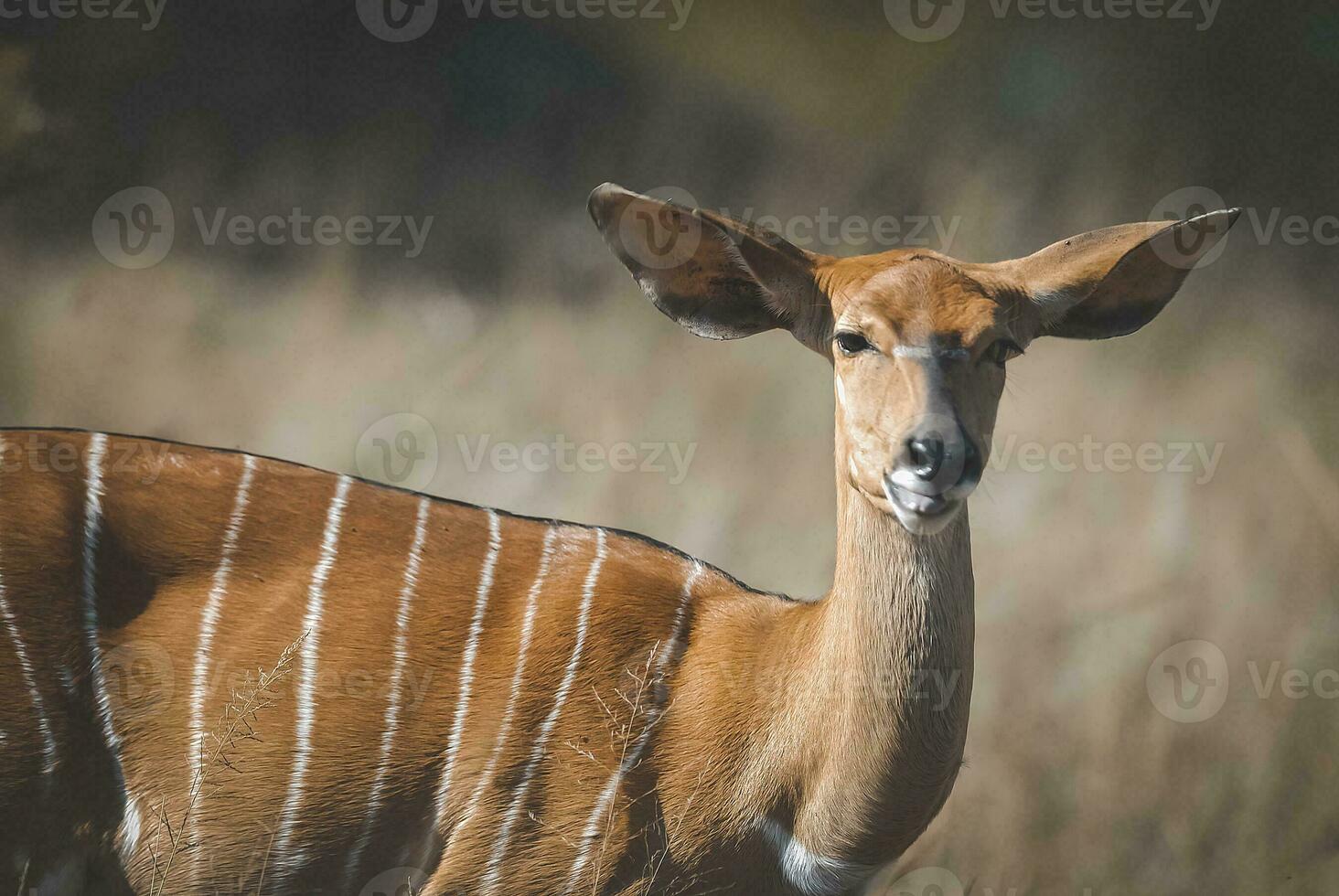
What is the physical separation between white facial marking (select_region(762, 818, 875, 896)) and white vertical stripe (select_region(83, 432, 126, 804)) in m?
1.28

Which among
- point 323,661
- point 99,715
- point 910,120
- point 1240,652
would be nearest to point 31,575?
point 99,715

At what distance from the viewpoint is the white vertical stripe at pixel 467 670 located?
8.00 ft

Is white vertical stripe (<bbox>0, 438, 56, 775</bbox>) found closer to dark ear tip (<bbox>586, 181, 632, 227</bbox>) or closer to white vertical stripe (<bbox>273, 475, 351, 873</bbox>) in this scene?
white vertical stripe (<bbox>273, 475, 351, 873</bbox>)

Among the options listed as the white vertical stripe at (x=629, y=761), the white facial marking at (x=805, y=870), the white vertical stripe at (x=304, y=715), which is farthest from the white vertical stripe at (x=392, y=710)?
the white facial marking at (x=805, y=870)

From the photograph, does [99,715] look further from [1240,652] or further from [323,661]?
[1240,652]

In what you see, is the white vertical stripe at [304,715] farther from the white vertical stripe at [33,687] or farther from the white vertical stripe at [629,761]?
the white vertical stripe at [629,761]

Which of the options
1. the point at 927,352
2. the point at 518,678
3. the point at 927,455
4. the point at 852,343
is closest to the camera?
the point at 927,455

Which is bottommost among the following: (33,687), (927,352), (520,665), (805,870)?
(805,870)

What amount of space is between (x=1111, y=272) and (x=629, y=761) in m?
1.39

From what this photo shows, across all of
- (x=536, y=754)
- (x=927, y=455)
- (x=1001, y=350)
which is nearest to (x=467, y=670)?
(x=536, y=754)

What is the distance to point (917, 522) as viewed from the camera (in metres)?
2.04

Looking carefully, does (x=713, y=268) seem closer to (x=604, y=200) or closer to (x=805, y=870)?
(x=604, y=200)

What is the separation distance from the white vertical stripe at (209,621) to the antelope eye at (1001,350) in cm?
157

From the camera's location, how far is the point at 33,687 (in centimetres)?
234
